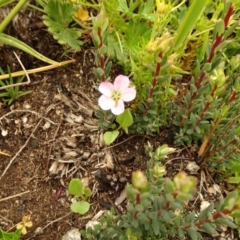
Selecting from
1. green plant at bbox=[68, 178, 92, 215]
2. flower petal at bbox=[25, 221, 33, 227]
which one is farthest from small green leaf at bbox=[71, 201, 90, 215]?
flower petal at bbox=[25, 221, 33, 227]

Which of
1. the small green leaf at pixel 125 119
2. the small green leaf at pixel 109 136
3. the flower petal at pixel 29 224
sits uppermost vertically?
the small green leaf at pixel 125 119

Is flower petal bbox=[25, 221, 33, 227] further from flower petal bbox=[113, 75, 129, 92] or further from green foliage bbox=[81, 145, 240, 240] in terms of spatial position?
flower petal bbox=[113, 75, 129, 92]

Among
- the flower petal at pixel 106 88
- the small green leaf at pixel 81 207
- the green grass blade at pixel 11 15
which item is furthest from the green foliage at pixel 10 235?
the green grass blade at pixel 11 15

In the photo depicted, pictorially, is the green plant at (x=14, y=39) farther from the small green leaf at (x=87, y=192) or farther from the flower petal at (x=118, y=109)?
the small green leaf at (x=87, y=192)

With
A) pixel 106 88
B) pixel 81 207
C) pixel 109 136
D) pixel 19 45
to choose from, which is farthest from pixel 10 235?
pixel 19 45

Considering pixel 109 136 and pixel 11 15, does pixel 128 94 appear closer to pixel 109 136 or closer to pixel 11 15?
pixel 109 136

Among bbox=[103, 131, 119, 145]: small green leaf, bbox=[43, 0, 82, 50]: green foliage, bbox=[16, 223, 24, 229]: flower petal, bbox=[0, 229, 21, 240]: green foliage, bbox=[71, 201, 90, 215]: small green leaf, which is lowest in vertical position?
bbox=[16, 223, 24, 229]: flower petal
